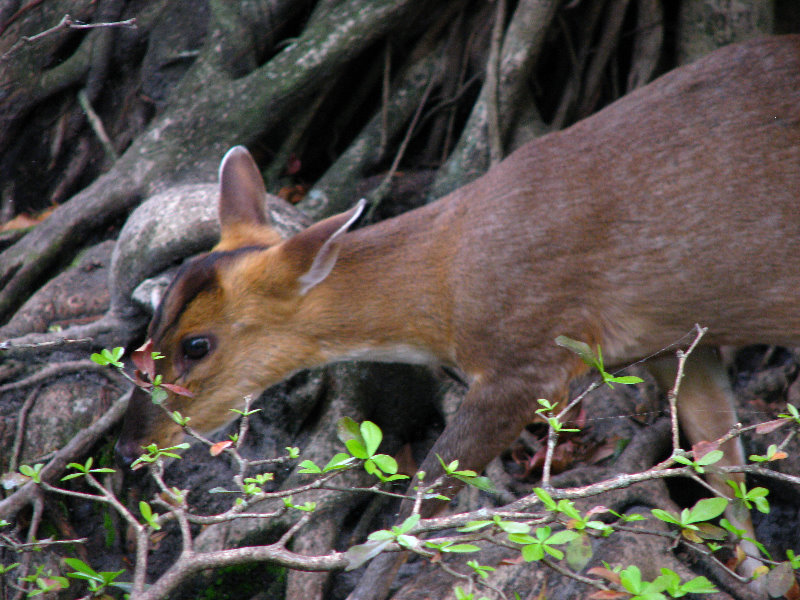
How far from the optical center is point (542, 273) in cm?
358

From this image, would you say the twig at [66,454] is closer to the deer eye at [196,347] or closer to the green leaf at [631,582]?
the deer eye at [196,347]

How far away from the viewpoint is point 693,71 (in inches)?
148

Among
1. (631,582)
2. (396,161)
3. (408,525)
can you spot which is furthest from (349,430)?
(396,161)

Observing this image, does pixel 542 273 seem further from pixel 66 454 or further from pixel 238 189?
pixel 66 454

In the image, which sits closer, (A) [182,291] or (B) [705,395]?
(A) [182,291]

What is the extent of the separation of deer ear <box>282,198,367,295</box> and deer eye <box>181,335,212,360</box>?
0.52 meters

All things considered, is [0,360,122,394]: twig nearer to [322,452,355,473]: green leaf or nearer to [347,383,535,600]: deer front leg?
[347,383,535,600]: deer front leg

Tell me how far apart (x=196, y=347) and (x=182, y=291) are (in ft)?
0.92

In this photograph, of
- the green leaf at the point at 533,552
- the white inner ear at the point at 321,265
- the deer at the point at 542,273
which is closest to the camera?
the green leaf at the point at 533,552

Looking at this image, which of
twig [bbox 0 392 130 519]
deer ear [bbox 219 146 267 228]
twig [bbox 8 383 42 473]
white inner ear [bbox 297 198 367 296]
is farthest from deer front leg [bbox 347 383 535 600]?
twig [bbox 8 383 42 473]

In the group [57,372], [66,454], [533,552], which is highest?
[533,552]

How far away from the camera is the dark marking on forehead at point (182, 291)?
3801mm

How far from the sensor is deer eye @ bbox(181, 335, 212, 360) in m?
3.85

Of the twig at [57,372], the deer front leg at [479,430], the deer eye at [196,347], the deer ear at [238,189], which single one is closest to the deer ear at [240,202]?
the deer ear at [238,189]
